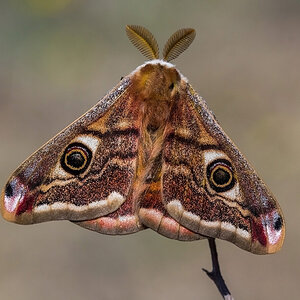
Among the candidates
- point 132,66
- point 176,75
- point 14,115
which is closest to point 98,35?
point 132,66

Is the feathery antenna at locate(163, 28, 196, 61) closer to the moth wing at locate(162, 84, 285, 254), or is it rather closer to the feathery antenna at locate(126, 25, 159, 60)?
the feathery antenna at locate(126, 25, 159, 60)

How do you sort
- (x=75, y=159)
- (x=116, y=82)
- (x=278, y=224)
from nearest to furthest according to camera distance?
(x=278, y=224) < (x=75, y=159) < (x=116, y=82)

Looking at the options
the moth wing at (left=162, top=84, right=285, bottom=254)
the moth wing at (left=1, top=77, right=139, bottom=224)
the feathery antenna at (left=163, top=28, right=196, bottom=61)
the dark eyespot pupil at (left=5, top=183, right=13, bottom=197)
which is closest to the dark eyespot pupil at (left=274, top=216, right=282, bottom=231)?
the moth wing at (left=162, top=84, right=285, bottom=254)

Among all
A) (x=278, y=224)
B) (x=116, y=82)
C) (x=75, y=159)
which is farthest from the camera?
(x=116, y=82)

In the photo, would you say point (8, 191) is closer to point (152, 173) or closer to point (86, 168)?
point (86, 168)

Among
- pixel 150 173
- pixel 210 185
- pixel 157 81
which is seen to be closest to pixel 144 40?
pixel 157 81

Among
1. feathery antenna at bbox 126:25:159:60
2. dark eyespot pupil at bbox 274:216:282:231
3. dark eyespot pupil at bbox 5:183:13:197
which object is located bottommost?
dark eyespot pupil at bbox 5:183:13:197

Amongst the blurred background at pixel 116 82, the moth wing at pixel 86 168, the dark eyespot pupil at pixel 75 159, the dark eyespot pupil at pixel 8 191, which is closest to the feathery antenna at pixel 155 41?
the moth wing at pixel 86 168

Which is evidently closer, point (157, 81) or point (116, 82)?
point (157, 81)
